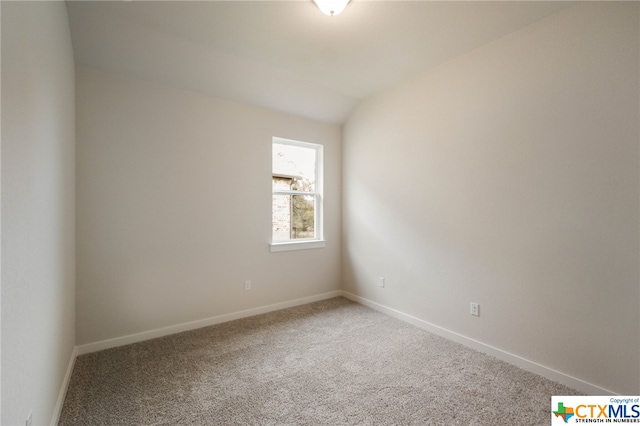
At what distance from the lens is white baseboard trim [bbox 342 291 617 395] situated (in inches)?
78.4

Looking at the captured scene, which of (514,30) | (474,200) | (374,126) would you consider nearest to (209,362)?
(474,200)

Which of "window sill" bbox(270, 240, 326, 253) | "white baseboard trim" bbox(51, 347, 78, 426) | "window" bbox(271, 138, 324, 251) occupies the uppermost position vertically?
"window" bbox(271, 138, 324, 251)

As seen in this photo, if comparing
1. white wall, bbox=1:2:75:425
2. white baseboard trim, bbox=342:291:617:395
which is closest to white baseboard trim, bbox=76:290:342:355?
white wall, bbox=1:2:75:425

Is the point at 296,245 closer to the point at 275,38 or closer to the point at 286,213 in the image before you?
the point at 286,213

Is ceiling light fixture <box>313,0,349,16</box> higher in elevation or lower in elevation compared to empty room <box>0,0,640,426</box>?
higher

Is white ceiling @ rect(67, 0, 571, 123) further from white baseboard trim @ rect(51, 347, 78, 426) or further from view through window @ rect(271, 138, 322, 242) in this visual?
white baseboard trim @ rect(51, 347, 78, 426)

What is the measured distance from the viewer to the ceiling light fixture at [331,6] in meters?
1.97

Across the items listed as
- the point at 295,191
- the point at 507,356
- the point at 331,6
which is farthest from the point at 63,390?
the point at 507,356

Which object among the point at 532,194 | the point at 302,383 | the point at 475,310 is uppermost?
the point at 532,194

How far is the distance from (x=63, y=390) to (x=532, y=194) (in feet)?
11.6

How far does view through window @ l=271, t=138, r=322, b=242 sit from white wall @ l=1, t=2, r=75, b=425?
80.3 inches

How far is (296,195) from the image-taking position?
3.89m

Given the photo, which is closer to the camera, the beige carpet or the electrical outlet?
the beige carpet

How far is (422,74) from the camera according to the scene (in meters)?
3.01
